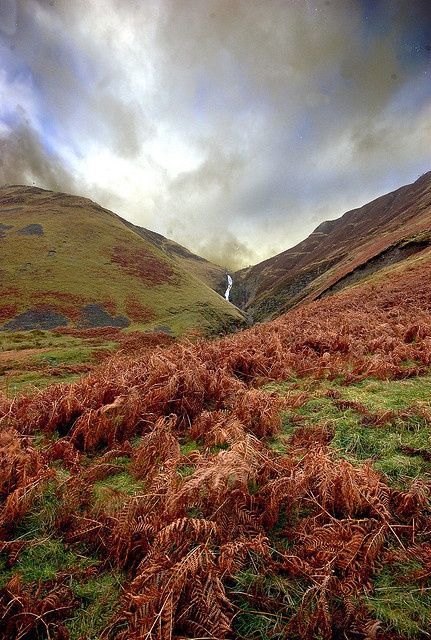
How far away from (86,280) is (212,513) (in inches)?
2778

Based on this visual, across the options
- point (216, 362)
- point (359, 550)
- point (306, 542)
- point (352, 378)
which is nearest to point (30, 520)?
point (306, 542)

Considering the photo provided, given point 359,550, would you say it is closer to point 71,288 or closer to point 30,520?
point 30,520

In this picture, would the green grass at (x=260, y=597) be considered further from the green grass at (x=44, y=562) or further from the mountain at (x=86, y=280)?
the mountain at (x=86, y=280)

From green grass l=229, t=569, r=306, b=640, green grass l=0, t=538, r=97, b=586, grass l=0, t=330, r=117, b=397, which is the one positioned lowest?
green grass l=229, t=569, r=306, b=640

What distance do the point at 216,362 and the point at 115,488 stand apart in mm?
4589

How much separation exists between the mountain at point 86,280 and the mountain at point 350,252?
19.1 metres

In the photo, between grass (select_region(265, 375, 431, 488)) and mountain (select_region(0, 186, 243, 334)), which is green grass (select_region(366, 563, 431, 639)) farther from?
mountain (select_region(0, 186, 243, 334))

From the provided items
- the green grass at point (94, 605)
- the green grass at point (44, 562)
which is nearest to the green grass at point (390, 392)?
the green grass at point (94, 605)

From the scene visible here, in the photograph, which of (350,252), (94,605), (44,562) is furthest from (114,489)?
→ (350,252)

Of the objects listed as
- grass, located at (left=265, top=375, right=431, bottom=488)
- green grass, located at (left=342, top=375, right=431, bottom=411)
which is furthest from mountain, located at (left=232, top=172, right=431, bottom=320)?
grass, located at (left=265, top=375, right=431, bottom=488)

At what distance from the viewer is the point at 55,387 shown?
7.12 meters

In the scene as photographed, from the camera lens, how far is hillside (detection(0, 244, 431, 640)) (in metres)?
2.66

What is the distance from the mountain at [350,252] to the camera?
4941 cm

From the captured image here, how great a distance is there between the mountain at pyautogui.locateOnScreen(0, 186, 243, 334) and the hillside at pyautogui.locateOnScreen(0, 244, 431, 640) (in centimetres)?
4128
